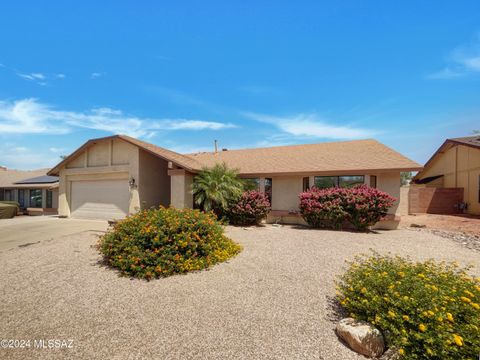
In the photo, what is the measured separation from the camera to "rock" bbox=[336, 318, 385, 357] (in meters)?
2.76

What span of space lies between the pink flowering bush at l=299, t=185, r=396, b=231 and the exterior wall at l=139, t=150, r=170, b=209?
8596 mm

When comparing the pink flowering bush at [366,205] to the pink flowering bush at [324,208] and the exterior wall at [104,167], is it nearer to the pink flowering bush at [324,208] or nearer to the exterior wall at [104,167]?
the pink flowering bush at [324,208]

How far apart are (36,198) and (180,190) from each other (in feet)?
57.6

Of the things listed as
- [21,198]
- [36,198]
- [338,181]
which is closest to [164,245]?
[338,181]

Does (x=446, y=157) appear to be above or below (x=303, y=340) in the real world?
above

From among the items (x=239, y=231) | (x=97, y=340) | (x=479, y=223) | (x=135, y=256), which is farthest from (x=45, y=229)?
(x=479, y=223)

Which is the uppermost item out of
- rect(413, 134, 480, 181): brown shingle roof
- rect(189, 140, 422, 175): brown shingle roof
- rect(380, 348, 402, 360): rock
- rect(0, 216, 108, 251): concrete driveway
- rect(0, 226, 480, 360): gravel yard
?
rect(413, 134, 480, 181): brown shingle roof

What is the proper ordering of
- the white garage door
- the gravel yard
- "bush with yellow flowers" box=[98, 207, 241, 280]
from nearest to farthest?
the gravel yard, "bush with yellow flowers" box=[98, 207, 241, 280], the white garage door

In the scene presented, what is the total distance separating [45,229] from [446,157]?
99.1 feet

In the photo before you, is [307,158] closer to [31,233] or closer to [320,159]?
[320,159]

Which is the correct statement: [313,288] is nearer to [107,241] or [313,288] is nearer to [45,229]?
[107,241]

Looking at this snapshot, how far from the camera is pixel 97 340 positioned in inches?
A: 120

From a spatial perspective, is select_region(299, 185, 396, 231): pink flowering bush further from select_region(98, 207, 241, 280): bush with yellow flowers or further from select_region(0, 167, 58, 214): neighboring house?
select_region(0, 167, 58, 214): neighboring house

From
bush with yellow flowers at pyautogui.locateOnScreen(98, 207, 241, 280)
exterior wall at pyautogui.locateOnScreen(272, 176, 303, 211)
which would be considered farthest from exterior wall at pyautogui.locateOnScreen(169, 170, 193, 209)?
exterior wall at pyautogui.locateOnScreen(272, 176, 303, 211)
